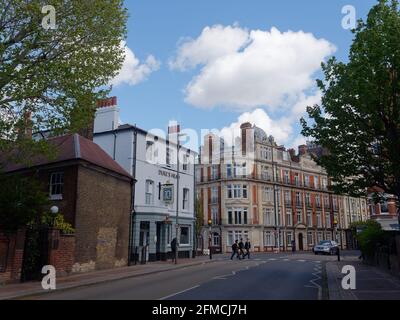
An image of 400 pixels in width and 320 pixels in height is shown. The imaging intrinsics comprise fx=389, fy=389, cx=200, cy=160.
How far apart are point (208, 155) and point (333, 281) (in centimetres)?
4870

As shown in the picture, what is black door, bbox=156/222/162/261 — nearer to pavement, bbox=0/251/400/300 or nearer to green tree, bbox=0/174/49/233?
pavement, bbox=0/251/400/300

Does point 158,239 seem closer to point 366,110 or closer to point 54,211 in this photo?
point 54,211

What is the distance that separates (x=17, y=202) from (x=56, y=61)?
6.14 m

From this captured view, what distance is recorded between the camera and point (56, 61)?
14.8 metres

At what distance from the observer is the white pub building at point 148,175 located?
29078 mm

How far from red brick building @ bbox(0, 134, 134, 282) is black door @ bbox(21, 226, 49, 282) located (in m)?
0.13

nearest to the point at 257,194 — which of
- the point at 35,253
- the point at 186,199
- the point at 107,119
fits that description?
the point at 186,199

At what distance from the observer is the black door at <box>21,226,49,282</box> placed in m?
17.2

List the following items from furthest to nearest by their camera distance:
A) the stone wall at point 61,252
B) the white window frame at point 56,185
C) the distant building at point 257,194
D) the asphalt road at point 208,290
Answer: the distant building at point 257,194
the white window frame at point 56,185
the stone wall at point 61,252
the asphalt road at point 208,290

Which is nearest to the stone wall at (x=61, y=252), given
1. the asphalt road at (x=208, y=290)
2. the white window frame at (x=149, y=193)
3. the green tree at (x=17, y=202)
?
the green tree at (x=17, y=202)

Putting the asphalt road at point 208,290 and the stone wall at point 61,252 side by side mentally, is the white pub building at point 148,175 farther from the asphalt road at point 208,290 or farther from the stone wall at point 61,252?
the asphalt road at point 208,290

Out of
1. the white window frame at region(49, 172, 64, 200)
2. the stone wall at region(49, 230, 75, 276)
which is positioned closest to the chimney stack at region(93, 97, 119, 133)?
the white window frame at region(49, 172, 64, 200)

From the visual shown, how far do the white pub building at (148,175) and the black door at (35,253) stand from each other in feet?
33.3
